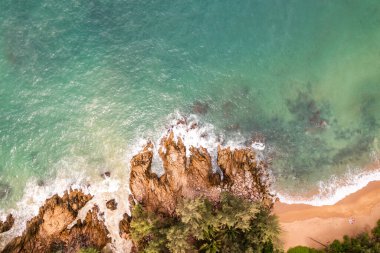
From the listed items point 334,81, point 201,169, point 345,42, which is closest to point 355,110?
point 334,81

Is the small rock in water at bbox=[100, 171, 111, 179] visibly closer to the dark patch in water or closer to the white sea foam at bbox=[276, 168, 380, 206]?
the dark patch in water

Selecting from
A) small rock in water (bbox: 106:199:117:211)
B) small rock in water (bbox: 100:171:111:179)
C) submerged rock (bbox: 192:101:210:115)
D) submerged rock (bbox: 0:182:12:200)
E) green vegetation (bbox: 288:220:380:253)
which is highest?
submerged rock (bbox: 192:101:210:115)

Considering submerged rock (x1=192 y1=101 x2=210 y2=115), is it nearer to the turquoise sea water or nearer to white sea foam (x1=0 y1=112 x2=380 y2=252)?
the turquoise sea water

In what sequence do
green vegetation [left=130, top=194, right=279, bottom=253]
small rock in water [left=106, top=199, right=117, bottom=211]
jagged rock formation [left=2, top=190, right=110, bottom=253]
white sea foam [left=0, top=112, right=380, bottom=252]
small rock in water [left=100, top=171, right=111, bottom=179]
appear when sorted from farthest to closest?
small rock in water [left=100, top=171, right=111, bottom=179] < small rock in water [left=106, top=199, right=117, bottom=211] < white sea foam [left=0, top=112, right=380, bottom=252] < jagged rock formation [left=2, top=190, right=110, bottom=253] < green vegetation [left=130, top=194, right=279, bottom=253]

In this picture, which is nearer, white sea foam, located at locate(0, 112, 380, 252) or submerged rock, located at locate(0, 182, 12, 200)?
white sea foam, located at locate(0, 112, 380, 252)

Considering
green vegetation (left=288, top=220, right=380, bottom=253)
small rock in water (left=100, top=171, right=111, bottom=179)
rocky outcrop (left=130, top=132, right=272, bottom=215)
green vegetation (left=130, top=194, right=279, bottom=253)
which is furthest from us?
small rock in water (left=100, top=171, right=111, bottom=179)

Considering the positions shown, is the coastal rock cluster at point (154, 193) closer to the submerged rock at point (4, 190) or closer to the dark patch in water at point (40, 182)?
the dark patch in water at point (40, 182)

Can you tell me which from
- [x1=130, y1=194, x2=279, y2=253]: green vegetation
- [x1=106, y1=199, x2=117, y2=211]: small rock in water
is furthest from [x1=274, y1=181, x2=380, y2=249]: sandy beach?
[x1=106, y1=199, x2=117, y2=211]: small rock in water

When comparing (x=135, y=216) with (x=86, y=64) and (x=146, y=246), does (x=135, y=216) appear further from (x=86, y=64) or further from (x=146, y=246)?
(x=86, y=64)

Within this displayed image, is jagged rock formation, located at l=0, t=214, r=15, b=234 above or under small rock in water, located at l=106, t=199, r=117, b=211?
under
